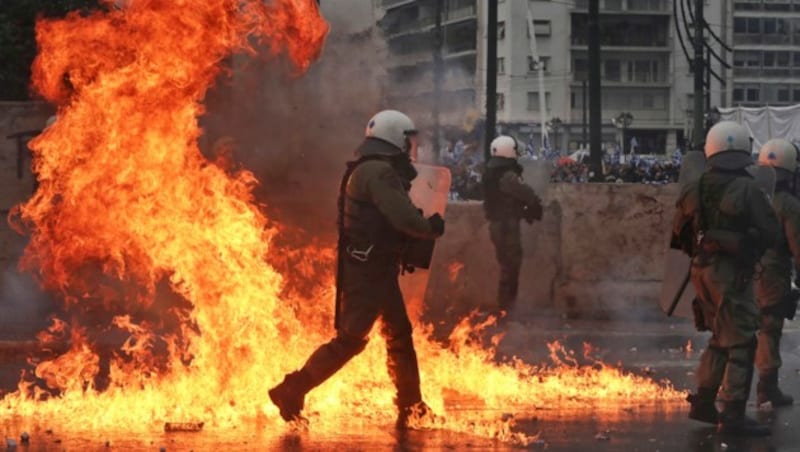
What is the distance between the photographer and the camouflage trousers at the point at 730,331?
709 centimetres

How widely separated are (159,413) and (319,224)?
3.62 metres

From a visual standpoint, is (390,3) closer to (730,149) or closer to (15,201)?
(15,201)

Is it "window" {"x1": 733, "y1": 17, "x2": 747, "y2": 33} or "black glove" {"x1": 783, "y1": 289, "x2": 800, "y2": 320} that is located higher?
"window" {"x1": 733, "y1": 17, "x2": 747, "y2": 33}

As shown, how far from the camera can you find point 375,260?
692cm

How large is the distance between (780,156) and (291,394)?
11.4 ft

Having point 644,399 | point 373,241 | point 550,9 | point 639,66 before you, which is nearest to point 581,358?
point 644,399

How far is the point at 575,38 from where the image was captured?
251ft

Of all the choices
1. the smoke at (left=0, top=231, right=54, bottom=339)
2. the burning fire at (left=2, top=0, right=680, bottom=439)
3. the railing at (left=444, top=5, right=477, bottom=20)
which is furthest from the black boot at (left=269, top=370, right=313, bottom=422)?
the railing at (left=444, top=5, right=477, bottom=20)

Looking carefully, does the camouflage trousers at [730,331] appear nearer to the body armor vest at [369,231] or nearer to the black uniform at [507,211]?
the body armor vest at [369,231]

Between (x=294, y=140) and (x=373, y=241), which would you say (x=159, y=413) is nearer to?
(x=373, y=241)

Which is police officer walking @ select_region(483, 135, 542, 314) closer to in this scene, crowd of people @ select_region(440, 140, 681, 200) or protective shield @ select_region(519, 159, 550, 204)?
protective shield @ select_region(519, 159, 550, 204)

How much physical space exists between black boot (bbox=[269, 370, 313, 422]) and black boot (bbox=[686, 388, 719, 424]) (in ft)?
6.86

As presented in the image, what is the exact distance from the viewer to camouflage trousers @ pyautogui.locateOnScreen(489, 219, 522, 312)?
12344 millimetres

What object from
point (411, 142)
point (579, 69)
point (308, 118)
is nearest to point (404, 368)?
point (411, 142)
